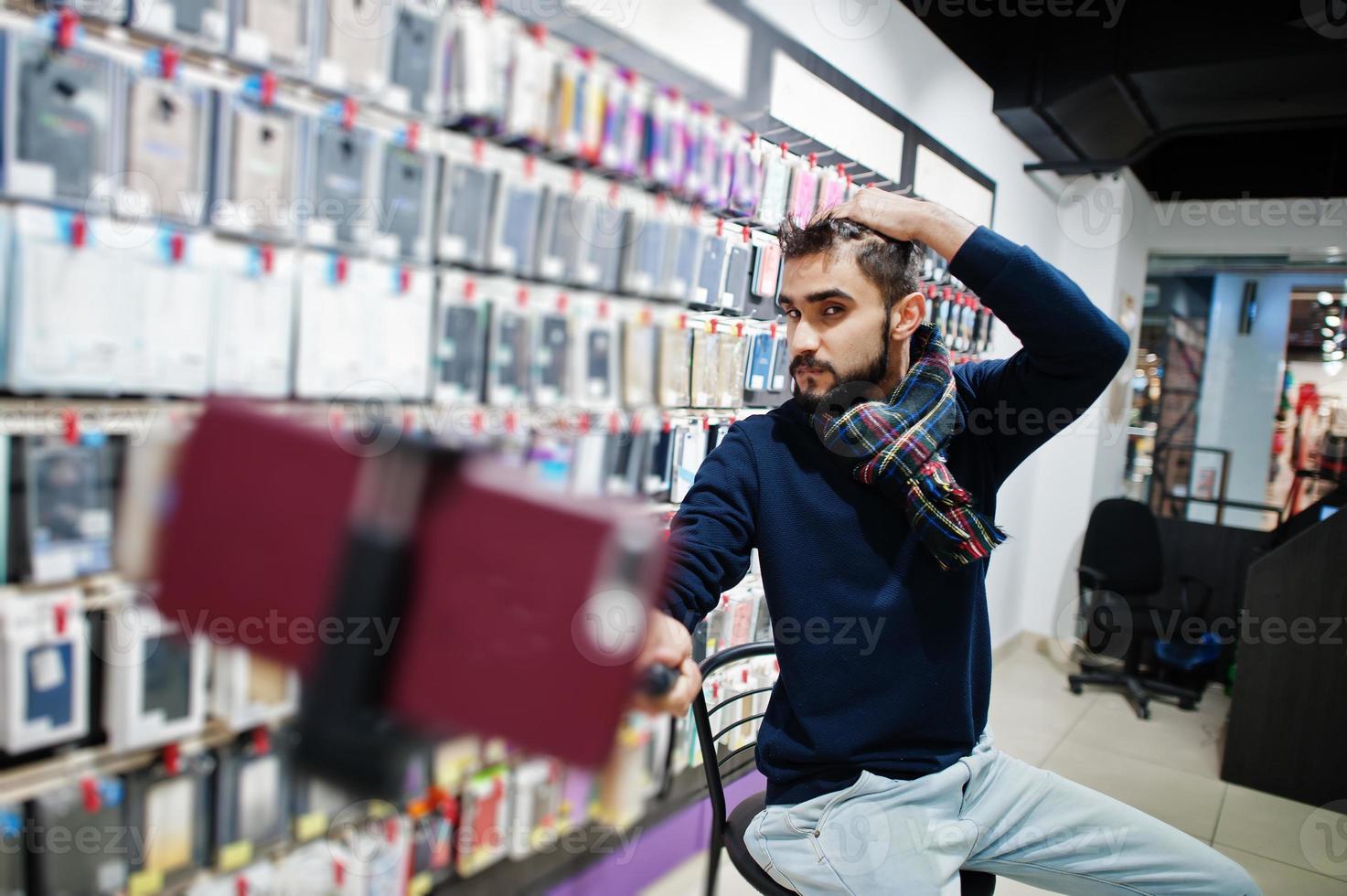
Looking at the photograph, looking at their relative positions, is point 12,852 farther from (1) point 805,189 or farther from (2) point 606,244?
(1) point 805,189

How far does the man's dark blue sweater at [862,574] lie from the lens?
1.27 meters

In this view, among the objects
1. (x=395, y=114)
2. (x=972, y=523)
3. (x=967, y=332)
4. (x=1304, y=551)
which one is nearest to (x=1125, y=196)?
(x=967, y=332)

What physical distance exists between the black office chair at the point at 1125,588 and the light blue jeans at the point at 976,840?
3.06m

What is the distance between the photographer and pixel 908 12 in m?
2.94

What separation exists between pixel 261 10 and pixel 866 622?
4.41 feet

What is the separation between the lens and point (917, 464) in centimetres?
128

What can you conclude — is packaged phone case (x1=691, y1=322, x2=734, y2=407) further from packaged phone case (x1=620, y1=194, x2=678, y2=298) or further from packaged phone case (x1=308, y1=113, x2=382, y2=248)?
packaged phone case (x1=308, y1=113, x2=382, y2=248)

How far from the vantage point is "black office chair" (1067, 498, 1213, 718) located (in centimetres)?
408

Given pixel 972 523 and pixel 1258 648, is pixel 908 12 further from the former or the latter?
pixel 1258 648

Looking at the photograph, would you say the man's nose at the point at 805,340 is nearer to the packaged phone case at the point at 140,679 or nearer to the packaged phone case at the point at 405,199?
the packaged phone case at the point at 405,199

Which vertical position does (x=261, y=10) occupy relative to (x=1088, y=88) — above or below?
below

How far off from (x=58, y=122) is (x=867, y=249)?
117 centimetres
